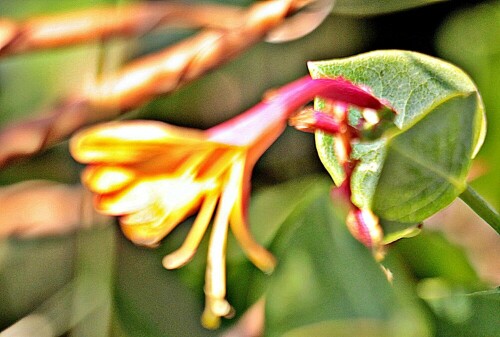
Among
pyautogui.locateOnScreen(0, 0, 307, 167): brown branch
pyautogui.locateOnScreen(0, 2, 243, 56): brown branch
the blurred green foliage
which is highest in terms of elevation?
pyautogui.locateOnScreen(0, 2, 243, 56): brown branch

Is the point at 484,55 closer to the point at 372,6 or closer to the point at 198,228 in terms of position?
the point at 372,6

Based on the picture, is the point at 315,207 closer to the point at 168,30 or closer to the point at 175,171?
the point at 175,171

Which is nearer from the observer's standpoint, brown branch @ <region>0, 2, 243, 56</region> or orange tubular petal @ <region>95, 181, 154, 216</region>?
orange tubular petal @ <region>95, 181, 154, 216</region>

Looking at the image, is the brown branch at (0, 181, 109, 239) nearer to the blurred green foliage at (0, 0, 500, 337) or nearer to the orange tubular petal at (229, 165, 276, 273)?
the blurred green foliage at (0, 0, 500, 337)

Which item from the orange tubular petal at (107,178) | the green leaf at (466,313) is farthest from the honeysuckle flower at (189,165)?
the green leaf at (466,313)

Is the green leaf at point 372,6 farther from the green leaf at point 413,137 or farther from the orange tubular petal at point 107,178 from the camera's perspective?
the orange tubular petal at point 107,178

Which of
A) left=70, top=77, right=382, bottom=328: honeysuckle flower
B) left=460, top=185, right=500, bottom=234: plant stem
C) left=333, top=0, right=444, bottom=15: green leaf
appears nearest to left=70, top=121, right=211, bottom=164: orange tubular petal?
left=70, top=77, right=382, bottom=328: honeysuckle flower
